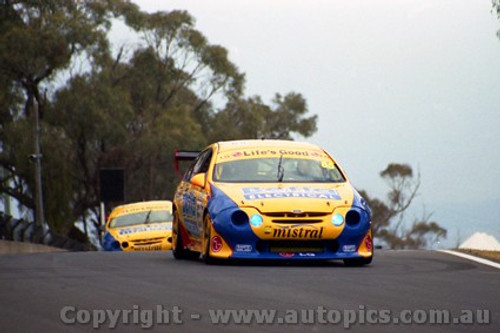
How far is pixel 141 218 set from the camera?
2933 centimetres

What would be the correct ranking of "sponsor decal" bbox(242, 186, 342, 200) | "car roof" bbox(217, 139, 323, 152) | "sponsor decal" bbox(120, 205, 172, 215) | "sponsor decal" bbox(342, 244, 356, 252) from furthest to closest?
1. "sponsor decal" bbox(120, 205, 172, 215)
2. "car roof" bbox(217, 139, 323, 152)
3. "sponsor decal" bbox(242, 186, 342, 200)
4. "sponsor decal" bbox(342, 244, 356, 252)

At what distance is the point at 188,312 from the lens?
8.92m

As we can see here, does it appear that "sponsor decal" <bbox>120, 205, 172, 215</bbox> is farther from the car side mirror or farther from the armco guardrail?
the car side mirror

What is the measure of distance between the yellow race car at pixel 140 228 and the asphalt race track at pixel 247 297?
1343 centimetres

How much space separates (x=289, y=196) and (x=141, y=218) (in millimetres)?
14613

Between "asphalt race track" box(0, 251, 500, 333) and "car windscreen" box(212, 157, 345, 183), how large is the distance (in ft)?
5.10

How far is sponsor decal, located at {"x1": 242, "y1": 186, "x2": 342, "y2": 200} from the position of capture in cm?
1499

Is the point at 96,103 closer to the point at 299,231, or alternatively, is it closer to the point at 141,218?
the point at 141,218

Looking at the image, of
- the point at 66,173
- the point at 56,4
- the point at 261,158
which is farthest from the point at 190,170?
the point at 56,4

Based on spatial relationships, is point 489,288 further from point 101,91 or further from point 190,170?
point 101,91

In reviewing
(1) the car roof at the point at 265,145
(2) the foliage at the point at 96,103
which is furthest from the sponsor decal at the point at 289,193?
(2) the foliage at the point at 96,103

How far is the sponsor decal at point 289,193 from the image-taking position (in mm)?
14992

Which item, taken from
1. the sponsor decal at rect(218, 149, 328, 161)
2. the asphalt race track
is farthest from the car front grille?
the sponsor decal at rect(218, 149, 328, 161)

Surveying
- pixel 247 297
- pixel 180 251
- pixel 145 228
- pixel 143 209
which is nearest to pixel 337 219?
pixel 180 251
